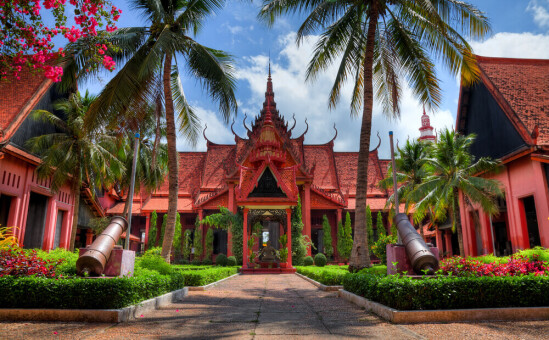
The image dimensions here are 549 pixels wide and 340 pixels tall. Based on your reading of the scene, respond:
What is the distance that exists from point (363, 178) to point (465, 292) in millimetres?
4649

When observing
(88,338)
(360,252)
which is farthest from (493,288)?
(88,338)

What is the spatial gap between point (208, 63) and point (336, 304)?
27.8ft

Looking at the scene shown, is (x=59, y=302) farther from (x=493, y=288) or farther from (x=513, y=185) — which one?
(x=513, y=185)

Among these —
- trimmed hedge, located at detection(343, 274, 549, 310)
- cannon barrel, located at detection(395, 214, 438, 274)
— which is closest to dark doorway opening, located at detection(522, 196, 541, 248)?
cannon barrel, located at detection(395, 214, 438, 274)

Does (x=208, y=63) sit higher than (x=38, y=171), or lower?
higher

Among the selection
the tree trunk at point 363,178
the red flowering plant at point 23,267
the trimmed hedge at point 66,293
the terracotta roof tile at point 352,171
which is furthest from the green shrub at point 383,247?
the red flowering plant at point 23,267

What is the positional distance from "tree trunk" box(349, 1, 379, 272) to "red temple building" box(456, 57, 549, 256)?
879 centimetres

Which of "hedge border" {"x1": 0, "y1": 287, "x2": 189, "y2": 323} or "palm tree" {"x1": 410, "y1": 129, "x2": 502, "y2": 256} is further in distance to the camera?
"palm tree" {"x1": 410, "y1": 129, "x2": 502, "y2": 256}

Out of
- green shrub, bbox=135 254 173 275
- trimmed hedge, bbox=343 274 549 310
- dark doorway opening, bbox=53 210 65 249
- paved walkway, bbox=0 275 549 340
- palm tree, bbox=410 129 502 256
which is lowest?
paved walkway, bbox=0 275 549 340

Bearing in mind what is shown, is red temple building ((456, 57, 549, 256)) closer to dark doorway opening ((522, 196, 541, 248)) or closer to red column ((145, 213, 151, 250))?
dark doorway opening ((522, 196, 541, 248))

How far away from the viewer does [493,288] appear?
21.7 feet

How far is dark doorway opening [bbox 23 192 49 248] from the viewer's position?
18.9 metres

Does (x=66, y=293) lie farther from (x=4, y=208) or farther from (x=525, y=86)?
(x=525, y=86)

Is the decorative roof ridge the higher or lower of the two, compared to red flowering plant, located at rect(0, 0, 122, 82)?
higher
